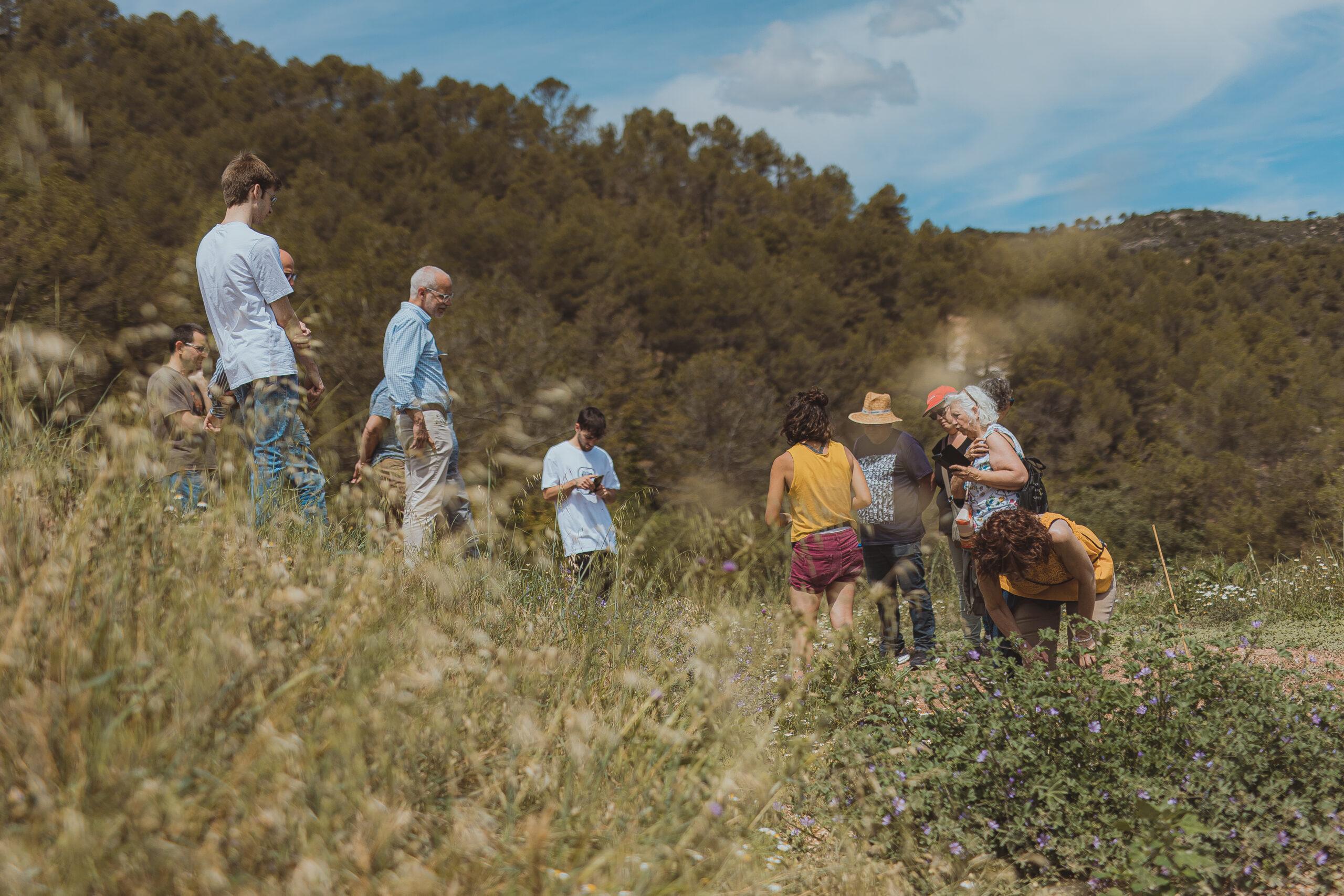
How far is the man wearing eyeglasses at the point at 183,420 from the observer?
9.25 ft

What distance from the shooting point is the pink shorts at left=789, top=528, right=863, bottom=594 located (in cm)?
462

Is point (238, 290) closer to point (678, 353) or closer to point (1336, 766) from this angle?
point (1336, 766)

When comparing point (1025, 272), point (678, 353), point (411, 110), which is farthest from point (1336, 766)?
point (411, 110)

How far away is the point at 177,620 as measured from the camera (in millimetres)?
2027

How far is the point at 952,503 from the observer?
16.4 feet

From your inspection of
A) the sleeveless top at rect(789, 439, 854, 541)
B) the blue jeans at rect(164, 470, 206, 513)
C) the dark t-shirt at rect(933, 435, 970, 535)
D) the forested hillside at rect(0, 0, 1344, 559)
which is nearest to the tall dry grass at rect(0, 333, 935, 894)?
the blue jeans at rect(164, 470, 206, 513)

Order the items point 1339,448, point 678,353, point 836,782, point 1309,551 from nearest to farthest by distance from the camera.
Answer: point 836,782
point 1309,551
point 1339,448
point 678,353

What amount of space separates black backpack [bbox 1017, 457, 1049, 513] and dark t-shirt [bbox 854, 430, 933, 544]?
98 centimetres

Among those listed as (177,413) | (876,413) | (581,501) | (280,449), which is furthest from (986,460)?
(177,413)

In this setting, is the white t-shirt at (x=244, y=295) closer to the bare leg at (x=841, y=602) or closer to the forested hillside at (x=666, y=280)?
the bare leg at (x=841, y=602)

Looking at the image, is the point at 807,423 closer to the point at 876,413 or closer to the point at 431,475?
the point at 876,413

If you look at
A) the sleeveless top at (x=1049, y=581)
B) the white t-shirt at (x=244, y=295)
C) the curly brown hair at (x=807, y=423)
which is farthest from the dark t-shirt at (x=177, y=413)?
the sleeveless top at (x=1049, y=581)

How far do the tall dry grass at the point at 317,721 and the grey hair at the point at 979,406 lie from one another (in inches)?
71.6

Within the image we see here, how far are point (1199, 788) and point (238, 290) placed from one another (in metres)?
3.69
